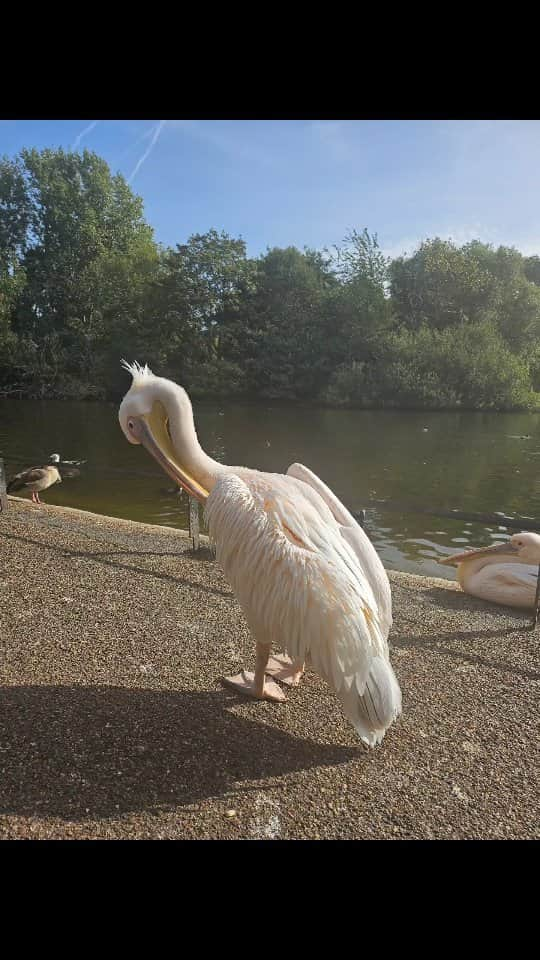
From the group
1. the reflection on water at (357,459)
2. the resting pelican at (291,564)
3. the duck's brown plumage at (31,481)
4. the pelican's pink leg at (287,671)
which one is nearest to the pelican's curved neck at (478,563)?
the reflection on water at (357,459)

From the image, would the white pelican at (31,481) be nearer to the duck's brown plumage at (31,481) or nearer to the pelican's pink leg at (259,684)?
the duck's brown plumage at (31,481)

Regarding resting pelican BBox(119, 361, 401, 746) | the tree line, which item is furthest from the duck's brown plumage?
the tree line

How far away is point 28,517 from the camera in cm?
721

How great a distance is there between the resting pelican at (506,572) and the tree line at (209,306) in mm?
26308

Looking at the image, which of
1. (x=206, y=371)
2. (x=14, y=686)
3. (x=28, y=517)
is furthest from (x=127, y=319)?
(x=14, y=686)

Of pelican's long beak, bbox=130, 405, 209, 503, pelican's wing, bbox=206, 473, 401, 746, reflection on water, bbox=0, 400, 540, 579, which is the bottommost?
reflection on water, bbox=0, 400, 540, 579

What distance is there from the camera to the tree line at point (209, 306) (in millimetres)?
32469

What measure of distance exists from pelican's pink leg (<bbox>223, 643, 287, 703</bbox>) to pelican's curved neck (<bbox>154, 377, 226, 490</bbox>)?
1.01 meters

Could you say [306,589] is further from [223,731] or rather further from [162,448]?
[162,448]

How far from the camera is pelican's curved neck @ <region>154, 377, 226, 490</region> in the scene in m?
3.07

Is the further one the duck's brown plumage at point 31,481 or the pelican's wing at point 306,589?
the duck's brown plumage at point 31,481

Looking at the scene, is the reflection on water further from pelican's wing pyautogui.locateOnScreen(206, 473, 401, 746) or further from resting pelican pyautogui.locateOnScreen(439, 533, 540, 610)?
pelican's wing pyautogui.locateOnScreen(206, 473, 401, 746)
